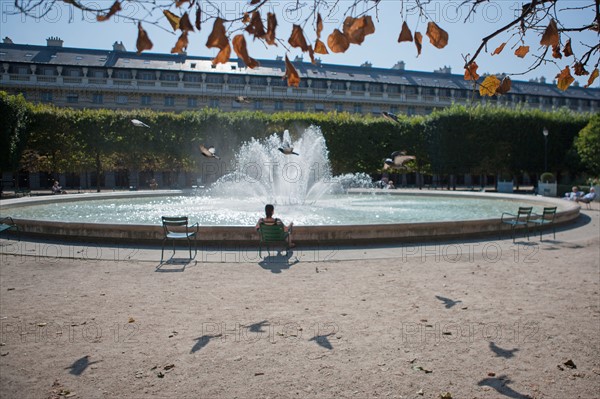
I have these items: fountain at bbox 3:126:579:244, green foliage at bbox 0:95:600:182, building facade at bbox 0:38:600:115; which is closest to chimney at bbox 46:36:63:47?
building facade at bbox 0:38:600:115

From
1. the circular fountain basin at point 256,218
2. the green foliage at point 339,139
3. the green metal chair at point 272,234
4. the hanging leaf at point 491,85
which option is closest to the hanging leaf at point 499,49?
the hanging leaf at point 491,85

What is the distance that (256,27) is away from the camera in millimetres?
2584

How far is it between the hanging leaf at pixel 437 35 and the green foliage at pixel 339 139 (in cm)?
3845

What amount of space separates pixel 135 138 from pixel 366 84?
120 feet

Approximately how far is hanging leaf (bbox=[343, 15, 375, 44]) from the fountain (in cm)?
892

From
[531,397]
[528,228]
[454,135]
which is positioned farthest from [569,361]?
[454,135]

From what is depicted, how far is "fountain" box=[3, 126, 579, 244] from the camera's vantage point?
38.7 feet

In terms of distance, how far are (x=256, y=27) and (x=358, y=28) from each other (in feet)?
1.96

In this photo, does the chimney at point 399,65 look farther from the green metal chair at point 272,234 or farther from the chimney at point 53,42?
the green metal chair at point 272,234

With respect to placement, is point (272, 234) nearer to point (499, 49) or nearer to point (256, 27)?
point (499, 49)

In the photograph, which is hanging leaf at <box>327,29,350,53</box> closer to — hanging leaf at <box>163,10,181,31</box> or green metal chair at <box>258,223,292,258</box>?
hanging leaf at <box>163,10,181,31</box>

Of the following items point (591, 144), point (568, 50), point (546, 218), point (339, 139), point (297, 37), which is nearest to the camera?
point (297, 37)

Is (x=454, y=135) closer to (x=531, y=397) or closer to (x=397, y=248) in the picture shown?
(x=397, y=248)

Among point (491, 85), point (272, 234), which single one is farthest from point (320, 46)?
point (272, 234)
